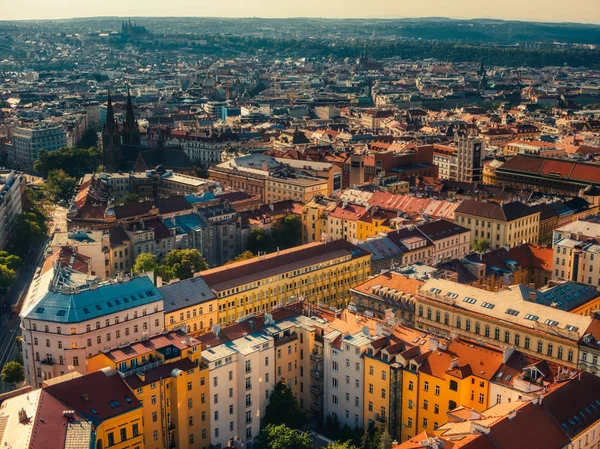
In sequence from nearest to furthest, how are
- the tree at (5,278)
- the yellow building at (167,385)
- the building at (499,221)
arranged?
the yellow building at (167,385) → the tree at (5,278) → the building at (499,221)

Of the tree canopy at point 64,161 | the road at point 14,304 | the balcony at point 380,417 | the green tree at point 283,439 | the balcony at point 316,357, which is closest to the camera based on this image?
the green tree at point 283,439

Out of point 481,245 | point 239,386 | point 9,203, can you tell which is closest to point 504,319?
point 239,386

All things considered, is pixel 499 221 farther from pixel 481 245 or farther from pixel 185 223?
pixel 185 223

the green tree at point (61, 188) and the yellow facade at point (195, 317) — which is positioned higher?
the yellow facade at point (195, 317)

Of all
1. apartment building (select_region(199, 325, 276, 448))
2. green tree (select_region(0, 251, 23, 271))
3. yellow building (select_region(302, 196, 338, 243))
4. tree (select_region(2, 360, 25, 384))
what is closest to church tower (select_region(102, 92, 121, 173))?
yellow building (select_region(302, 196, 338, 243))

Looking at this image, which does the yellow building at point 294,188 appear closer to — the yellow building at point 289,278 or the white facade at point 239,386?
the yellow building at point 289,278

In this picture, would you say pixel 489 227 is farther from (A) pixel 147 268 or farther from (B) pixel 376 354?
(B) pixel 376 354

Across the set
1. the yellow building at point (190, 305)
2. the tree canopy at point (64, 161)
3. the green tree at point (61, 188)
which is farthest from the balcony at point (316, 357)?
the tree canopy at point (64, 161)
